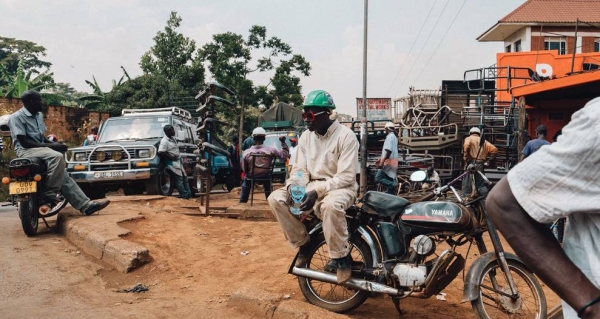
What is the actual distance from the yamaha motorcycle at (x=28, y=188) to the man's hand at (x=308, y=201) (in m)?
4.14

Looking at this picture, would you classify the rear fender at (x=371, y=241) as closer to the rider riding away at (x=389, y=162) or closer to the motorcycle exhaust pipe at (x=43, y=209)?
the motorcycle exhaust pipe at (x=43, y=209)

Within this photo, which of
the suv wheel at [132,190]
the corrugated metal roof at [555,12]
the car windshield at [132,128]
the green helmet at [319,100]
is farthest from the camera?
the corrugated metal roof at [555,12]

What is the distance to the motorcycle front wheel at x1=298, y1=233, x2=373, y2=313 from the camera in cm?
416

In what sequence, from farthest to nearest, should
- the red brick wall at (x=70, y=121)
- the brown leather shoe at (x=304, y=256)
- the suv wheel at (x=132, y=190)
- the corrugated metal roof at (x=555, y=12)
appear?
the corrugated metal roof at (x=555, y=12), the red brick wall at (x=70, y=121), the suv wheel at (x=132, y=190), the brown leather shoe at (x=304, y=256)

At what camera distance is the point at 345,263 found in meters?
4.06

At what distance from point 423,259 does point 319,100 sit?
1619mm

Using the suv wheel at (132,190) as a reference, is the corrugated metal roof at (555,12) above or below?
above

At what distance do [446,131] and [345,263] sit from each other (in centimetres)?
1023

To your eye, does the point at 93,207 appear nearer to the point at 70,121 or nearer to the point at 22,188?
the point at 22,188

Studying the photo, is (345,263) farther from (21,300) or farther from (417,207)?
(21,300)

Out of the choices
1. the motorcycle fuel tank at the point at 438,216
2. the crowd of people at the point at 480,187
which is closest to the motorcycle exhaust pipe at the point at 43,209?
the crowd of people at the point at 480,187

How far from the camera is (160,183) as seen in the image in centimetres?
1097

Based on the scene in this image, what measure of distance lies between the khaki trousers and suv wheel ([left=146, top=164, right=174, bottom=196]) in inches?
274

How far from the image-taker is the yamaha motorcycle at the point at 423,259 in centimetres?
362
